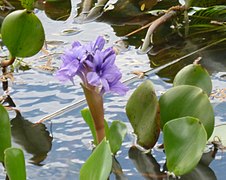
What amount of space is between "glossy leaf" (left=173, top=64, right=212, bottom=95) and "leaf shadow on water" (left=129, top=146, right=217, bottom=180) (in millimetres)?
133

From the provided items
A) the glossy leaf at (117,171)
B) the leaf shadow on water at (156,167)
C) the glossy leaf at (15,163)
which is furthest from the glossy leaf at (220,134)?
the glossy leaf at (15,163)

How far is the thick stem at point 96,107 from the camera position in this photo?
1.19 m

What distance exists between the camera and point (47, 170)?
4.48ft

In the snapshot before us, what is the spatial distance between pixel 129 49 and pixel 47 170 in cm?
64

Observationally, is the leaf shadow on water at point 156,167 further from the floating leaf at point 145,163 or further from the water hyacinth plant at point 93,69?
the water hyacinth plant at point 93,69

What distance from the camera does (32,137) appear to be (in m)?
1.50

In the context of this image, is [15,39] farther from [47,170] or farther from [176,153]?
[176,153]

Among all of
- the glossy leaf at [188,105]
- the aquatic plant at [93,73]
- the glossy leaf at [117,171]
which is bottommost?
the glossy leaf at [117,171]

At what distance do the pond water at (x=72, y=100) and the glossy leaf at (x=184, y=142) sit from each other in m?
0.11

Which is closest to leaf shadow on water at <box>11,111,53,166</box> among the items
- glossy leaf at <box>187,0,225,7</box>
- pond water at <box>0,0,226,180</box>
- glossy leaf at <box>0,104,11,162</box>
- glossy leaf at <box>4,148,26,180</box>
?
pond water at <box>0,0,226,180</box>

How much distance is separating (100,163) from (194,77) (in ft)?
1.18

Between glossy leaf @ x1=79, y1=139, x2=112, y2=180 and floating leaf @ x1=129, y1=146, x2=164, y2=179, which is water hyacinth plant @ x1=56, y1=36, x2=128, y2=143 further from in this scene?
floating leaf @ x1=129, y1=146, x2=164, y2=179

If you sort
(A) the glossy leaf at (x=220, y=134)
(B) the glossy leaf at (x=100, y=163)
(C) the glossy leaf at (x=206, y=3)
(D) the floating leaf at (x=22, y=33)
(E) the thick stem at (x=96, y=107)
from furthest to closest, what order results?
(C) the glossy leaf at (x=206, y=3) → (D) the floating leaf at (x=22, y=33) → (A) the glossy leaf at (x=220, y=134) → (E) the thick stem at (x=96, y=107) → (B) the glossy leaf at (x=100, y=163)

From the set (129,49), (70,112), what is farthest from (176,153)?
(129,49)
